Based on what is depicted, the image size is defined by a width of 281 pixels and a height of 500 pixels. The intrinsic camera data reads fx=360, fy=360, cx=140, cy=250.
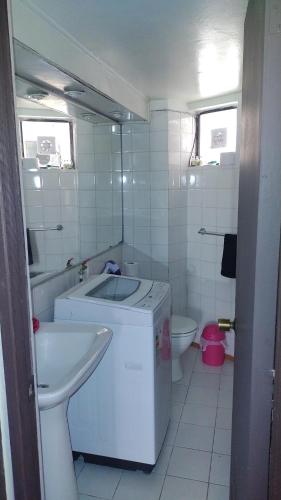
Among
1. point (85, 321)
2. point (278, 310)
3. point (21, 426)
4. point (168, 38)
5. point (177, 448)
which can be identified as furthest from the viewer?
point (177, 448)

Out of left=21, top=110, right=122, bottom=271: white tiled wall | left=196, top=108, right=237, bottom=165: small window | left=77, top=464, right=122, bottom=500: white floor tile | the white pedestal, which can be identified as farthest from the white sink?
left=196, top=108, right=237, bottom=165: small window

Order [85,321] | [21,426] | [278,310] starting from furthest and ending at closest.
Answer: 1. [85,321]
2. [21,426]
3. [278,310]

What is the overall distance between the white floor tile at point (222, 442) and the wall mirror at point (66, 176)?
1391 mm

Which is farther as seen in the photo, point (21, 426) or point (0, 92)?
point (21, 426)

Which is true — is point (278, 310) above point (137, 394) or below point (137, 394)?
above

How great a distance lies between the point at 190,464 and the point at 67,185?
5.93ft

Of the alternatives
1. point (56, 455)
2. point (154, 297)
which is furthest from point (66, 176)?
point (56, 455)

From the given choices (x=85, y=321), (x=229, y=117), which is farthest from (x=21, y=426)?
(x=229, y=117)

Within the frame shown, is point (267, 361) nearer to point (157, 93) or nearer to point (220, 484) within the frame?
point (220, 484)

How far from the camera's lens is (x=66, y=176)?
2.37m

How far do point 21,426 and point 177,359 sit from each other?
2.08 m

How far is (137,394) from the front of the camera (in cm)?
183

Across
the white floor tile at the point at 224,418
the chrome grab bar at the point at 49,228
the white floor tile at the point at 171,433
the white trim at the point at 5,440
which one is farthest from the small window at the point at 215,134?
the white trim at the point at 5,440

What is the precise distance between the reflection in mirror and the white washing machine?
16.4 inches
